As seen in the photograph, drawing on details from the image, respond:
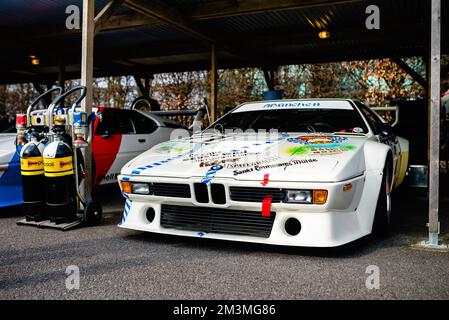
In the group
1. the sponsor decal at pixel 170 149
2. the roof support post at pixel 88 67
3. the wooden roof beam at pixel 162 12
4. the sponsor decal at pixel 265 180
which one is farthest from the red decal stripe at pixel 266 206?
the wooden roof beam at pixel 162 12

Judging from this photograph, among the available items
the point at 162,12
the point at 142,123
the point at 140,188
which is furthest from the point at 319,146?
the point at 162,12

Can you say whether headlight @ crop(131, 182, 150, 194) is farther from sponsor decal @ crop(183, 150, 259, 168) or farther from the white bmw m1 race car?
sponsor decal @ crop(183, 150, 259, 168)

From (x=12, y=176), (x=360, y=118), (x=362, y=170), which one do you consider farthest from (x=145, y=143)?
(x=362, y=170)

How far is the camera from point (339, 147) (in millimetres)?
3715

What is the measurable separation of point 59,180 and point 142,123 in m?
2.91

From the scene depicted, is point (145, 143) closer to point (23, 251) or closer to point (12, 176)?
point (12, 176)

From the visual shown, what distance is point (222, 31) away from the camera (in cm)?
962

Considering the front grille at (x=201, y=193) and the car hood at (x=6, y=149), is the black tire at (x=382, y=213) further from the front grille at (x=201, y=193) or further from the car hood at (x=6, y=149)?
the car hood at (x=6, y=149)

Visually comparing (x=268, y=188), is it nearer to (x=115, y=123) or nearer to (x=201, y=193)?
(x=201, y=193)

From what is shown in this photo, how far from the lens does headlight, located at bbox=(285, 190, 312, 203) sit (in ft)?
10.7

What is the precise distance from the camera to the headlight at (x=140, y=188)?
3.79 m
